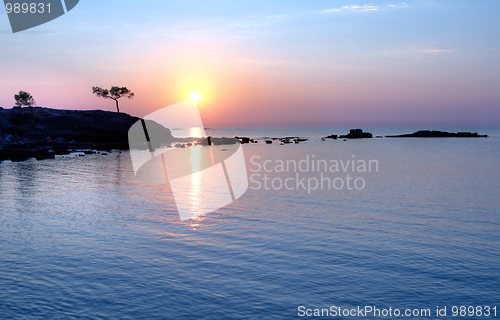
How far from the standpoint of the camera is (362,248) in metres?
17.8

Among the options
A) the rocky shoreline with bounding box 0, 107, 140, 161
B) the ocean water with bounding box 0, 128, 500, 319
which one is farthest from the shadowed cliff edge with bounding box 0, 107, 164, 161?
the ocean water with bounding box 0, 128, 500, 319

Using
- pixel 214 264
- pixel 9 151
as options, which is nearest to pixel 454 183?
pixel 214 264

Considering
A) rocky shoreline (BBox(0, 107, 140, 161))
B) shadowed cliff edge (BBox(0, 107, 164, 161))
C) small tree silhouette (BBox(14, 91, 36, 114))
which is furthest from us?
small tree silhouette (BBox(14, 91, 36, 114))

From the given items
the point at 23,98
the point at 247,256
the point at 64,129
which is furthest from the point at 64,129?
the point at 247,256

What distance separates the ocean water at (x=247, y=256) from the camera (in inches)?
484

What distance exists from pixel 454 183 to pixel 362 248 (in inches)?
1104

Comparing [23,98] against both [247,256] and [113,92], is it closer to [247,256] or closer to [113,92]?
[113,92]

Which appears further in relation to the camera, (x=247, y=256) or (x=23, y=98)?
(x=23, y=98)

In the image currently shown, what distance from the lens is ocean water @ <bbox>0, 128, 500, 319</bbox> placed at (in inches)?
484

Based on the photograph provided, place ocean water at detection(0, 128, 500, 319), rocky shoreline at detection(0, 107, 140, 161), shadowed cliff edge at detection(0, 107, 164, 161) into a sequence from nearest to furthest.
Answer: ocean water at detection(0, 128, 500, 319) → rocky shoreline at detection(0, 107, 140, 161) → shadowed cliff edge at detection(0, 107, 164, 161)

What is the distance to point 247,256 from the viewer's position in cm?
1669

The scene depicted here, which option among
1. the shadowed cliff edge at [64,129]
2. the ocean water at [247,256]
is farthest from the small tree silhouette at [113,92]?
the ocean water at [247,256]

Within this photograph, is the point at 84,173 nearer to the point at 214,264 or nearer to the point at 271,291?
the point at 214,264

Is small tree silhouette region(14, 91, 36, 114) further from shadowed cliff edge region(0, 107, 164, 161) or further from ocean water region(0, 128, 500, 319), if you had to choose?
ocean water region(0, 128, 500, 319)
